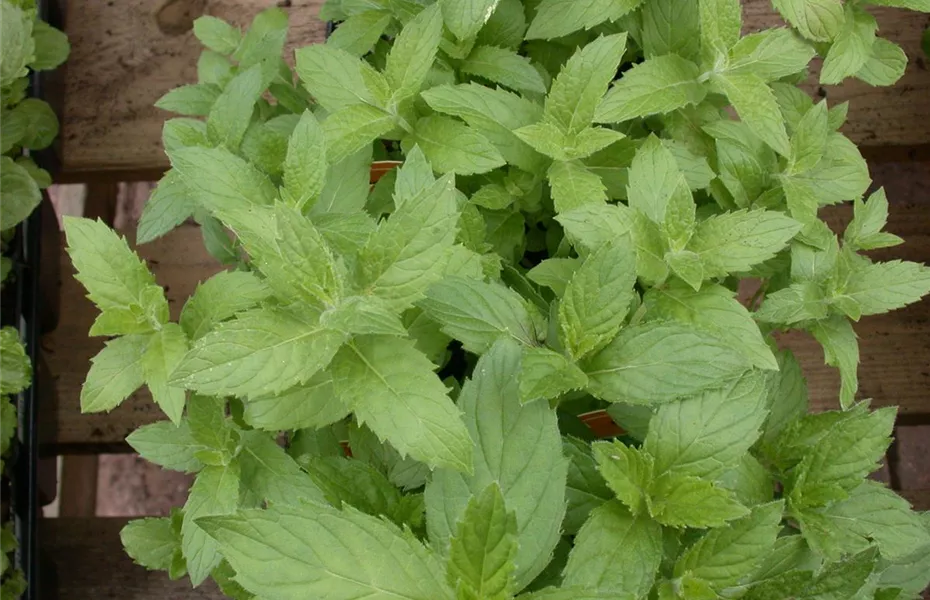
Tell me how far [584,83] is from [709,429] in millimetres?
350

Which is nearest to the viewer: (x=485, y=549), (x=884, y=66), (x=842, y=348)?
(x=485, y=549)

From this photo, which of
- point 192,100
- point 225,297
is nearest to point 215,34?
point 192,100

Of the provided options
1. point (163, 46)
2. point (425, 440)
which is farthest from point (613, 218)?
point (163, 46)

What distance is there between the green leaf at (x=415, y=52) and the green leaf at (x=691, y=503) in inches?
17.4

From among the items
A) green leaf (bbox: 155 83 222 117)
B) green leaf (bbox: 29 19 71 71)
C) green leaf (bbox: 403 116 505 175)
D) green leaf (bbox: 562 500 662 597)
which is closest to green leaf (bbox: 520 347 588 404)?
green leaf (bbox: 562 500 662 597)

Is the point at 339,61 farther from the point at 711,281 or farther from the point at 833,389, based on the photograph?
the point at 833,389

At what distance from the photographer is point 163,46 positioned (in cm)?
134

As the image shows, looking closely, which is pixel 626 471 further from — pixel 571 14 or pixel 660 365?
pixel 571 14

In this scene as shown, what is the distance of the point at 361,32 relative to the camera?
3.07ft

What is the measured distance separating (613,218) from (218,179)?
0.37 m

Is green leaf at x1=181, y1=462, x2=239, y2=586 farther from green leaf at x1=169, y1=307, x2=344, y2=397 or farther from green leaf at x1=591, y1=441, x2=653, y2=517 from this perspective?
green leaf at x1=591, y1=441, x2=653, y2=517

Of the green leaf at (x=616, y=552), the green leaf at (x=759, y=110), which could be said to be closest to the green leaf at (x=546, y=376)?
the green leaf at (x=616, y=552)

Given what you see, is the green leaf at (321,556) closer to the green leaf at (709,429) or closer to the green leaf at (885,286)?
the green leaf at (709,429)

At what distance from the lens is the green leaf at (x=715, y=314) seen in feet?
2.37
